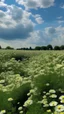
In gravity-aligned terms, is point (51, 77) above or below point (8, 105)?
above

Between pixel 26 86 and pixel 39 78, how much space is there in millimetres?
404

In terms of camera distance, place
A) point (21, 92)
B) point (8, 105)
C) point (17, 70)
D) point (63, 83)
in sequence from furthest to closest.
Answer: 1. point (17, 70)
2. point (21, 92)
3. point (63, 83)
4. point (8, 105)

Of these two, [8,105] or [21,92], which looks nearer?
[8,105]

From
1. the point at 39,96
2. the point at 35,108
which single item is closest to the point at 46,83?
the point at 39,96

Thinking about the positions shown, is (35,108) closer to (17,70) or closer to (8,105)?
(8,105)

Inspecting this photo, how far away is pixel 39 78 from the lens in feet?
23.9

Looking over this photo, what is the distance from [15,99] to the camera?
6949 mm

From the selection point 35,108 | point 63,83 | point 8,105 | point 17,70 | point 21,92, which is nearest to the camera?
point 35,108

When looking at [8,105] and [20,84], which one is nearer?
[8,105]

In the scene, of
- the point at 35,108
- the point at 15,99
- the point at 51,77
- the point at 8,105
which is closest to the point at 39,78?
the point at 51,77

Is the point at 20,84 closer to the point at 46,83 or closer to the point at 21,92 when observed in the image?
the point at 21,92

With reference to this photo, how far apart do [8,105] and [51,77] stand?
61.9 inches

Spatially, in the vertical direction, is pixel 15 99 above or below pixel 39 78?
below

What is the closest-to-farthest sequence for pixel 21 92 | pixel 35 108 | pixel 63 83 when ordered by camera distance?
pixel 35 108 → pixel 63 83 → pixel 21 92
